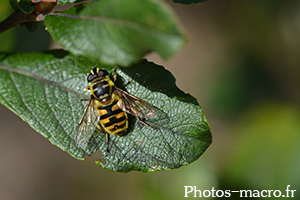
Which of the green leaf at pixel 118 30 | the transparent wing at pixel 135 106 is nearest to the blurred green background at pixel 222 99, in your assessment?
the transparent wing at pixel 135 106

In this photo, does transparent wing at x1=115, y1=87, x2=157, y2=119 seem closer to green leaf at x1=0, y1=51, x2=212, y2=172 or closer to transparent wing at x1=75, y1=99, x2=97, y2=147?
green leaf at x1=0, y1=51, x2=212, y2=172

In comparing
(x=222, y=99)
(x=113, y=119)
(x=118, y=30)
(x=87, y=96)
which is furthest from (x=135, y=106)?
(x=222, y=99)

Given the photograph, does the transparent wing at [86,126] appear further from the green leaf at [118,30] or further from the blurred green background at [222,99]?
the blurred green background at [222,99]

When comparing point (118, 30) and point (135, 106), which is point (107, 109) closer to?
point (135, 106)

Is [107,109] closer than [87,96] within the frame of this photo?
No

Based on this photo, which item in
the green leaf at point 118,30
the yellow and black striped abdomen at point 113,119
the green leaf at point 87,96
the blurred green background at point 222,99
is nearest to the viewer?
the green leaf at point 118,30

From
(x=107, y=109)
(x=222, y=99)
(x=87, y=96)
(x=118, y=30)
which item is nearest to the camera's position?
(x=118, y=30)

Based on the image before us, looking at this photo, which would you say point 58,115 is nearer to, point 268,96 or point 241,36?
point 268,96
